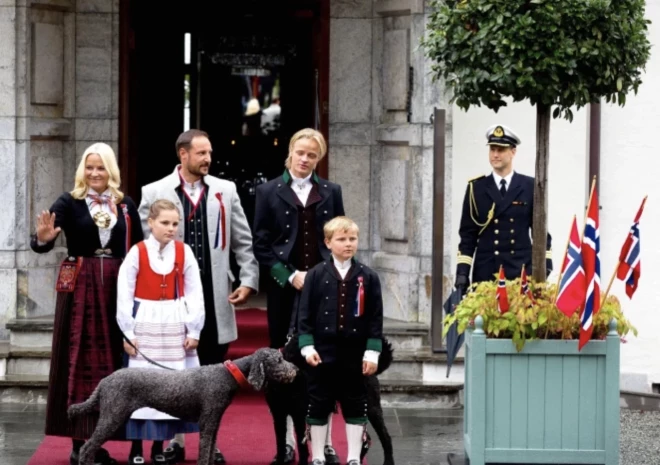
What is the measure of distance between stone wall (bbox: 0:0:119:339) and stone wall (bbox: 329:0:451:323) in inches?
72.6

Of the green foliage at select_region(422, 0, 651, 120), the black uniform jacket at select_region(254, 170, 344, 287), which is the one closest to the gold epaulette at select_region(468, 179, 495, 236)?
the black uniform jacket at select_region(254, 170, 344, 287)

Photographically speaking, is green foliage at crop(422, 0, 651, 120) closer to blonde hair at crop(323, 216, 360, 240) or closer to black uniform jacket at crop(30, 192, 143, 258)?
blonde hair at crop(323, 216, 360, 240)

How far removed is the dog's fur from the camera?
8.32 m

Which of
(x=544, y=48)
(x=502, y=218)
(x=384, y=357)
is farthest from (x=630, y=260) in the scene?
(x=502, y=218)

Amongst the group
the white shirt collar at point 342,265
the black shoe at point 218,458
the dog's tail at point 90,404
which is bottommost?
the black shoe at point 218,458

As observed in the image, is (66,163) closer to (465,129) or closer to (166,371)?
(465,129)

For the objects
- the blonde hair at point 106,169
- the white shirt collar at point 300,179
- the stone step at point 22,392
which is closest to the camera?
the blonde hair at point 106,169

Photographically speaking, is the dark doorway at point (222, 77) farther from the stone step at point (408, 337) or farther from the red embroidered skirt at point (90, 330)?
the red embroidered skirt at point (90, 330)

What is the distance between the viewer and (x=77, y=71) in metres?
12.5

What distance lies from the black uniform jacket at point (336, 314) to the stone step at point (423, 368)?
2.67 m

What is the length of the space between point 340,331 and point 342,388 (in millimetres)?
322

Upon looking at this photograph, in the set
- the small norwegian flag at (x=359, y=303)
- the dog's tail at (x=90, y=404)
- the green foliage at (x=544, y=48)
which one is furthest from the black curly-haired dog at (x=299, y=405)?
the green foliage at (x=544, y=48)

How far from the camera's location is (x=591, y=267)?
8117mm

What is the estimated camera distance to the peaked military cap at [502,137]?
31.7 ft
